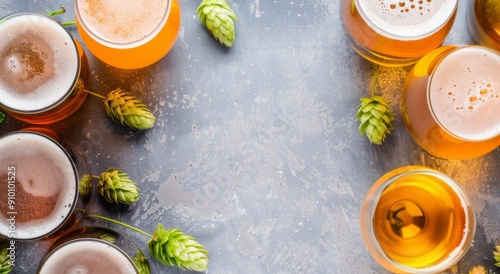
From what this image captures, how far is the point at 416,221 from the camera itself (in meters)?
1.16

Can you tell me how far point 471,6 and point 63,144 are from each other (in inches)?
28.6

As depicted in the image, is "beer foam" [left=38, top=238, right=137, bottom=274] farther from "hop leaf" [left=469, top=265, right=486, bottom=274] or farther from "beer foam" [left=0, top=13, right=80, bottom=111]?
"hop leaf" [left=469, top=265, right=486, bottom=274]

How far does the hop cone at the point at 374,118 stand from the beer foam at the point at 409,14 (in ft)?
0.45

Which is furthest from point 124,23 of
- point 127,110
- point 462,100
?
point 462,100

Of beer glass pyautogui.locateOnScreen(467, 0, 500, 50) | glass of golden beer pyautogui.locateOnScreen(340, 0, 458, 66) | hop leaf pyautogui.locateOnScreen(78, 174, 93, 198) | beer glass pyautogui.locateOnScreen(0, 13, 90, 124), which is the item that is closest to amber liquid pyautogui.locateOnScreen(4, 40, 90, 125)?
beer glass pyautogui.locateOnScreen(0, 13, 90, 124)

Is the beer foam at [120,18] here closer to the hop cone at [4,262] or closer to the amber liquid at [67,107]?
the amber liquid at [67,107]

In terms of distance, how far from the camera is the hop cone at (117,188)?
1.12m

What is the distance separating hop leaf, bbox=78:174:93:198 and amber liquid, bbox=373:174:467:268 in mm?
474

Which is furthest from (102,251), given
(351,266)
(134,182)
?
(351,266)

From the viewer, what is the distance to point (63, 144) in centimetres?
113

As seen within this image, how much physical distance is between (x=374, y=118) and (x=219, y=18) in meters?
0.31

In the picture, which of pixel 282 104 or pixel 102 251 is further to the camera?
pixel 282 104

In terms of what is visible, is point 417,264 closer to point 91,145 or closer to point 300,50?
point 300,50

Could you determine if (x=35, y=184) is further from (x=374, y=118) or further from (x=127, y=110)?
(x=374, y=118)
